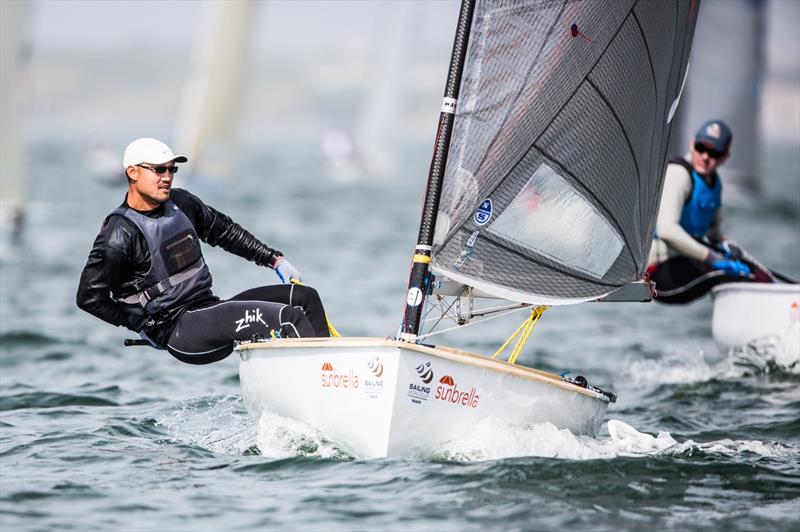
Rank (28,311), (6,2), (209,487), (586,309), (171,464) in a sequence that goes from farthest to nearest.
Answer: (6,2), (586,309), (28,311), (171,464), (209,487)

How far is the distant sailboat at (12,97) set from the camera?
1611 centimetres

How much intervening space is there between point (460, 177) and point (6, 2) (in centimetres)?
1223

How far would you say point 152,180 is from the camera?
6059 mm

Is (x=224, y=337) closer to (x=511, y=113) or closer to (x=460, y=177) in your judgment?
(x=460, y=177)

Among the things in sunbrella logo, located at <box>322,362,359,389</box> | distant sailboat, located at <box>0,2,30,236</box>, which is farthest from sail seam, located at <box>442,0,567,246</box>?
distant sailboat, located at <box>0,2,30,236</box>

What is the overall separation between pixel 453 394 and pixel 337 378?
1.78 ft

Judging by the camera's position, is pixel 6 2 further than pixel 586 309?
Yes

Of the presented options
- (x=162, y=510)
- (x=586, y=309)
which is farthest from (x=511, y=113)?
(x=586, y=309)

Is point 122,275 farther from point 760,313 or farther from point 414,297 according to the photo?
point 760,313

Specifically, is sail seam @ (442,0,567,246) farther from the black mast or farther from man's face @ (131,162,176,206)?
man's face @ (131,162,176,206)

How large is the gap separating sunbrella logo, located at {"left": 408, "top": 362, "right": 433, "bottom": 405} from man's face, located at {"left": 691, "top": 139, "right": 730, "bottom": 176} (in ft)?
A: 14.2

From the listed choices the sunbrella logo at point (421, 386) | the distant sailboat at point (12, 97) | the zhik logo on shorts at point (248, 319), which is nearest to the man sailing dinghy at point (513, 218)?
the sunbrella logo at point (421, 386)

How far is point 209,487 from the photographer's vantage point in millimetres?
5496

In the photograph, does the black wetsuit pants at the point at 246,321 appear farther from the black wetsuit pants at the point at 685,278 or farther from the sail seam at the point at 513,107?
the black wetsuit pants at the point at 685,278
